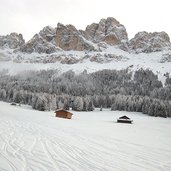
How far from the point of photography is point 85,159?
13.8 metres

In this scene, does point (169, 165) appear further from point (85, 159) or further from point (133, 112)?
point (133, 112)

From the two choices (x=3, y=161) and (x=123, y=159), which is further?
(x=123, y=159)

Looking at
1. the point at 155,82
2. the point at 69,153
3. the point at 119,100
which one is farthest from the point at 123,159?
the point at 155,82

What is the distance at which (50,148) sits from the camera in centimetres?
1599

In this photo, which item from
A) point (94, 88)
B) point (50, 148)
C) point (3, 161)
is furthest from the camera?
point (94, 88)

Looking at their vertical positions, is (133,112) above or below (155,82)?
below

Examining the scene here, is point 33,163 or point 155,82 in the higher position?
point 155,82

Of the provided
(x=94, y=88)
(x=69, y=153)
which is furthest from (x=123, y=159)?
(x=94, y=88)

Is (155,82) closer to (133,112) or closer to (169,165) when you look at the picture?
(133,112)

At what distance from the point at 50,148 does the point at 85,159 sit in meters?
3.14

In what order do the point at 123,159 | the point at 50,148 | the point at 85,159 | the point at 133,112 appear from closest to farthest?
the point at 85,159, the point at 123,159, the point at 50,148, the point at 133,112

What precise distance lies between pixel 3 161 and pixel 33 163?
4.47ft

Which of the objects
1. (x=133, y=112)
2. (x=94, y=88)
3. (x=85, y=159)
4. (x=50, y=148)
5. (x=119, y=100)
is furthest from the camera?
(x=94, y=88)

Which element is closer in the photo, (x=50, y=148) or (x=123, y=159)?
(x=123, y=159)
